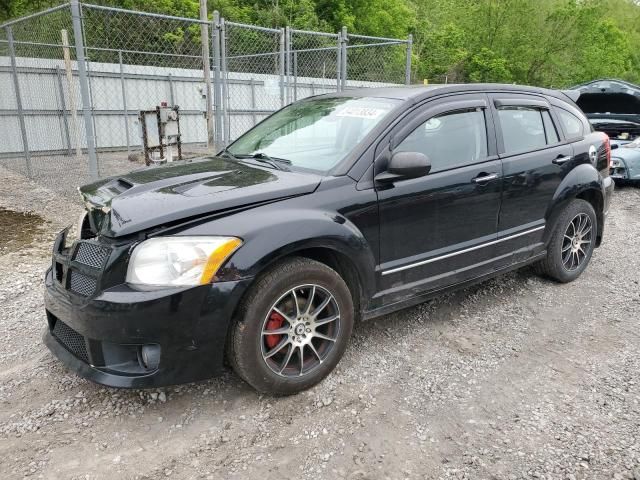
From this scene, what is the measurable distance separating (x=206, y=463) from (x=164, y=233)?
114 centimetres

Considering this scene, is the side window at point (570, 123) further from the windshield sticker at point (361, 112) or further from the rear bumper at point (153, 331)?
the rear bumper at point (153, 331)

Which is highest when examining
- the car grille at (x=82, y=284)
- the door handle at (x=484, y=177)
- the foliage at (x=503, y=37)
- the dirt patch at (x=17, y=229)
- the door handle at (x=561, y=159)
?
the foliage at (x=503, y=37)

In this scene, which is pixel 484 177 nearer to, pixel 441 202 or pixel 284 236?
pixel 441 202

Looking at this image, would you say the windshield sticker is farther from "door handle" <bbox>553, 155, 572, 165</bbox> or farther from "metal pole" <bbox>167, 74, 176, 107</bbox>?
"metal pole" <bbox>167, 74, 176, 107</bbox>

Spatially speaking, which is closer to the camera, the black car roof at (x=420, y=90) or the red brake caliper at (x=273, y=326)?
the red brake caliper at (x=273, y=326)

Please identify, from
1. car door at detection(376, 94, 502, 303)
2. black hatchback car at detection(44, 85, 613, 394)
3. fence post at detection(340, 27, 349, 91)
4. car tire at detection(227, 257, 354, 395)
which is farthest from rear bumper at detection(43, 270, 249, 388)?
fence post at detection(340, 27, 349, 91)

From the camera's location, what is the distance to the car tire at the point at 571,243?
15.0ft

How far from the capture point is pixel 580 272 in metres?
4.90

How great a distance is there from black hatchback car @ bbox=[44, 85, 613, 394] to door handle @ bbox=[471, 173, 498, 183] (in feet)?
0.05

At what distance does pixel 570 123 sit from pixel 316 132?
8.20ft

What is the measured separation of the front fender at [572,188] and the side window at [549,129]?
318mm

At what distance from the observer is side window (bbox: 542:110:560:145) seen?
443 centimetres

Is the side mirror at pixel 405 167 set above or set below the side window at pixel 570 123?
below

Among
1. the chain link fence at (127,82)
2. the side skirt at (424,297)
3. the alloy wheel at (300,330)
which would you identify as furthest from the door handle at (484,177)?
the chain link fence at (127,82)
